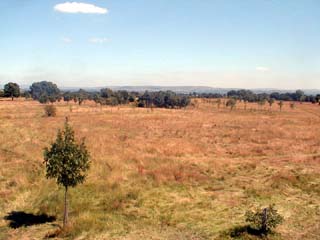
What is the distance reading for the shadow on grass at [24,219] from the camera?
22.7 m

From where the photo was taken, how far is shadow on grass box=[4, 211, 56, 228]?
74.6 ft

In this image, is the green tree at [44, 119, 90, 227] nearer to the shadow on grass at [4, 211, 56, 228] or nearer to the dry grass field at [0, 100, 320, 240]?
the shadow on grass at [4, 211, 56, 228]

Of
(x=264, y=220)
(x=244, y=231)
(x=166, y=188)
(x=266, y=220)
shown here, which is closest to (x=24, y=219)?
(x=166, y=188)

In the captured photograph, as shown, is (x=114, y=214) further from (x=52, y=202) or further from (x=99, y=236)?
(x=52, y=202)

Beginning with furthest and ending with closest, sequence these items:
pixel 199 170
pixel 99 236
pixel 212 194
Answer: pixel 199 170, pixel 212 194, pixel 99 236

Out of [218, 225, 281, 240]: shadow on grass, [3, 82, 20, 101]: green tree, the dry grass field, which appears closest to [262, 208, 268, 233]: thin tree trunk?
[218, 225, 281, 240]: shadow on grass

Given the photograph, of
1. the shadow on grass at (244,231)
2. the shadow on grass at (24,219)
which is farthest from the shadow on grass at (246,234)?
the shadow on grass at (24,219)

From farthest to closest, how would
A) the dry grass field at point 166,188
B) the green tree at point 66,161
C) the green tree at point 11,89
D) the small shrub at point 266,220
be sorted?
the green tree at point 11,89 < the green tree at point 66,161 < the dry grass field at point 166,188 < the small shrub at point 266,220

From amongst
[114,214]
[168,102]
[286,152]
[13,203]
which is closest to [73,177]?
[114,214]

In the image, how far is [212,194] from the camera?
27.6 metres

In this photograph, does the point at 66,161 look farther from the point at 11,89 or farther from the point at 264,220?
the point at 11,89

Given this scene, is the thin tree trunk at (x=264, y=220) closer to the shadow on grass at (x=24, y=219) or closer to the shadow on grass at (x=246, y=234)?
the shadow on grass at (x=246, y=234)

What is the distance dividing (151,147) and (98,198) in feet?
58.9

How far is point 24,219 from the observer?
77.4 feet
